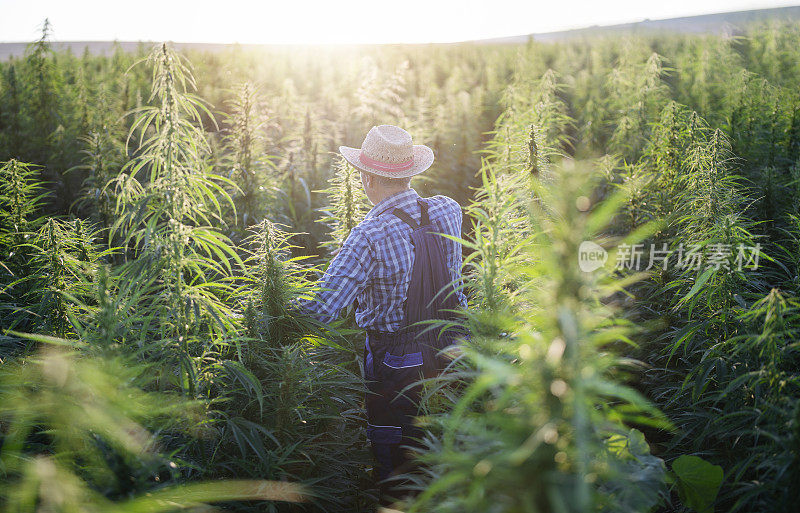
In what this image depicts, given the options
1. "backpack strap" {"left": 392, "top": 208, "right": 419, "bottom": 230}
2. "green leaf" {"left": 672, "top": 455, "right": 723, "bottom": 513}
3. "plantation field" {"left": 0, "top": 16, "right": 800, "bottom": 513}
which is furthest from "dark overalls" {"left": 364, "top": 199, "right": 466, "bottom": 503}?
"green leaf" {"left": 672, "top": 455, "right": 723, "bottom": 513}

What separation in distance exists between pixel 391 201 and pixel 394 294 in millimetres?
494

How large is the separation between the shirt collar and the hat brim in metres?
0.10

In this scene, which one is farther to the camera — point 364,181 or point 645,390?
point 645,390

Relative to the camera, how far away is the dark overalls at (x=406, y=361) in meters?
2.52

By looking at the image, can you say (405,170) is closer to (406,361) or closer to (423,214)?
(423,214)

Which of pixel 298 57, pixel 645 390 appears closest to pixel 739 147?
pixel 645 390

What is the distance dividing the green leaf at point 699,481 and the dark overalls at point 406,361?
106 centimetres

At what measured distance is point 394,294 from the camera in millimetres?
2561

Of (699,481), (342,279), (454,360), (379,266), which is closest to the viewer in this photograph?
(454,360)

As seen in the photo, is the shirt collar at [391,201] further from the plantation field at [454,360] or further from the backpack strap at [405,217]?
the plantation field at [454,360]

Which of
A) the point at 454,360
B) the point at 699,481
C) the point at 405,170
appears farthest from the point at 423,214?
the point at 699,481

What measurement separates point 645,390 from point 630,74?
572 centimetres

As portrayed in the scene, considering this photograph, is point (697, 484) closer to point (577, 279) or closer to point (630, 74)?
point (577, 279)

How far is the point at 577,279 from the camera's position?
105 centimetres
